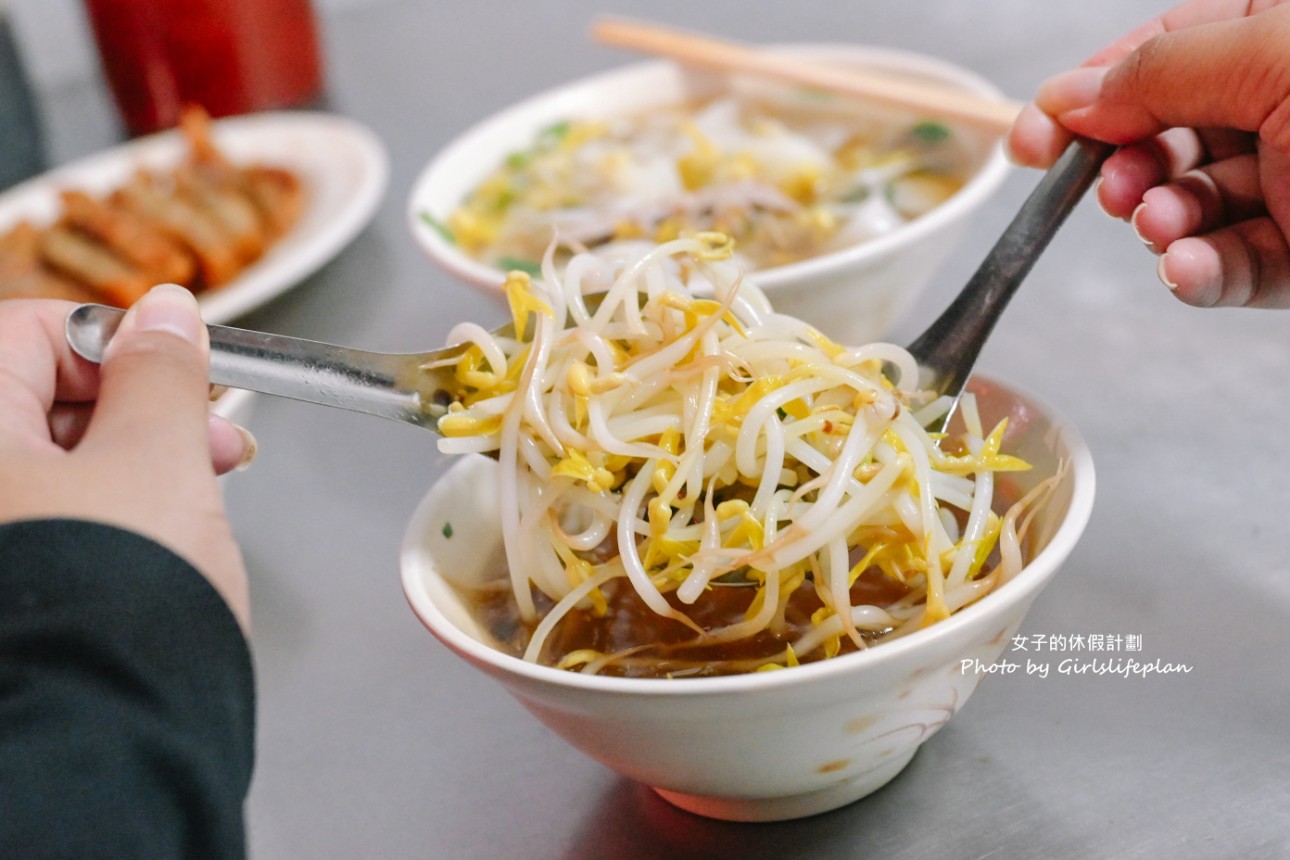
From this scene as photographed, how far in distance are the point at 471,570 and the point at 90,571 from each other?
0.35 meters

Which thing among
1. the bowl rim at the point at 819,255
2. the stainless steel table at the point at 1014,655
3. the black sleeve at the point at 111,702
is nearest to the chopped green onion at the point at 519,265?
the bowl rim at the point at 819,255

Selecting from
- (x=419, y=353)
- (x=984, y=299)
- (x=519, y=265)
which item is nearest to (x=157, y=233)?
(x=519, y=265)

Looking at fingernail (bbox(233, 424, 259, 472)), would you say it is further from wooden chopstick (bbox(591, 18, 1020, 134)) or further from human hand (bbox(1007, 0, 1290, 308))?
wooden chopstick (bbox(591, 18, 1020, 134))

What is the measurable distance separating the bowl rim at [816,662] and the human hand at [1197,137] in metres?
0.33

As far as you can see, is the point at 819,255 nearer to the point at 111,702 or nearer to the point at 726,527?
the point at 726,527

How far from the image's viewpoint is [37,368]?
0.81 meters

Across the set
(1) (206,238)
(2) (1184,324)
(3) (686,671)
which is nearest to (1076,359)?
(2) (1184,324)

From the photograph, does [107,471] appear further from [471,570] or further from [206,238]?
[206,238]

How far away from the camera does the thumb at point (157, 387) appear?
2.22 feet

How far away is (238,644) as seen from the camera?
66 cm

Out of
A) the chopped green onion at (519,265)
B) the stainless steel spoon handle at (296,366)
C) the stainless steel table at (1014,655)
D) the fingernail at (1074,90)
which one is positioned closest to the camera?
the stainless steel spoon handle at (296,366)

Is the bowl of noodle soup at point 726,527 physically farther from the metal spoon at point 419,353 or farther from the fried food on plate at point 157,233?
the fried food on plate at point 157,233

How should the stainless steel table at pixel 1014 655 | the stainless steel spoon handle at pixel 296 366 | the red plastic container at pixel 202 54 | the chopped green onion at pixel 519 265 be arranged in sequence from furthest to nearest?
the red plastic container at pixel 202 54 → the chopped green onion at pixel 519 265 → the stainless steel table at pixel 1014 655 → the stainless steel spoon handle at pixel 296 366

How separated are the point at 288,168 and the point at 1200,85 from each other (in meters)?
1.74
